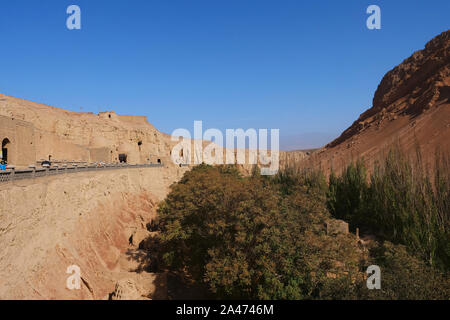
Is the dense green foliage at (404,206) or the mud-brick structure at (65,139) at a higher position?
the mud-brick structure at (65,139)

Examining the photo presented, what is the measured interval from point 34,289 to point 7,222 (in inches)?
100

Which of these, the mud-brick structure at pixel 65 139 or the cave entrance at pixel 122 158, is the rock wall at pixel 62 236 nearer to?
the mud-brick structure at pixel 65 139

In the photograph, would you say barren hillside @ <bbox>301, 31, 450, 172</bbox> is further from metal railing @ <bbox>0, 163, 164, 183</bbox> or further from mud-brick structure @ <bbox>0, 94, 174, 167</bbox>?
metal railing @ <bbox>0, 163, 164, 183</bbox>

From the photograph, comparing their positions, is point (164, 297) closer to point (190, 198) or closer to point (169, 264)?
point (169, 264)

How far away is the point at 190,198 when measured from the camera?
17188 mm

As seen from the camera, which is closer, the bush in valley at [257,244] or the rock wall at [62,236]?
the rock wall at [62,236]

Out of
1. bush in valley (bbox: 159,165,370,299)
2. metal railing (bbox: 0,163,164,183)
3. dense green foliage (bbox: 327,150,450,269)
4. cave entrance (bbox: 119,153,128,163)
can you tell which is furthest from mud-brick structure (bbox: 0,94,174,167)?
dense green foliage (bbox: 327,150,450,269)

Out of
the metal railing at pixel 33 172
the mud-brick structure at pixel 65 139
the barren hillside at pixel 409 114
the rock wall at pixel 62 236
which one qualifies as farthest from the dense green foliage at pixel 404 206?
the mud-brick structure at pixel 65 139

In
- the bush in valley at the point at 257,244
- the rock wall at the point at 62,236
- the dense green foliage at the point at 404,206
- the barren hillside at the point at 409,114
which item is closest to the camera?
the rock wall at the point at 62,236

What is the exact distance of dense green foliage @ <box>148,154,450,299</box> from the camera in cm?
1068

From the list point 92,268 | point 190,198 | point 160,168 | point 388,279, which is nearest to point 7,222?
point 92,268

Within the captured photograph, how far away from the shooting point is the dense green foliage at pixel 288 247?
10.7m

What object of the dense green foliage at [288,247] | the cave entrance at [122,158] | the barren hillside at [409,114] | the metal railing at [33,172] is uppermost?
the barren hillside at [409,114]
